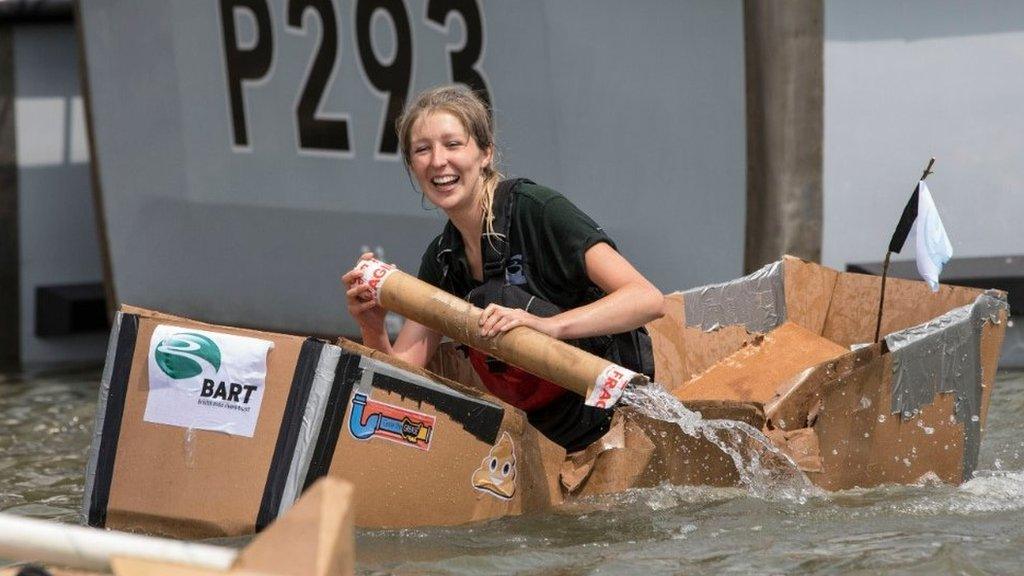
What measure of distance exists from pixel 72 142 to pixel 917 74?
547 centimetres

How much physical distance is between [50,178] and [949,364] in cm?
666

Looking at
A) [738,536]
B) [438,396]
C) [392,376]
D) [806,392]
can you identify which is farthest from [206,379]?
[806,392]

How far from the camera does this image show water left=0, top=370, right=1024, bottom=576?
3.40 meters

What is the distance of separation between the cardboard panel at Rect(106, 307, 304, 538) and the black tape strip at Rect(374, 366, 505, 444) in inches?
10.2

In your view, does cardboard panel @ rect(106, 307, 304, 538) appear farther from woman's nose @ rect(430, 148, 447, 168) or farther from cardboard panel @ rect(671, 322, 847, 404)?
cardboard panel @ rect(671, 322, 847, 404)

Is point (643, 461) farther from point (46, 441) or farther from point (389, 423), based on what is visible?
point (46, 441)

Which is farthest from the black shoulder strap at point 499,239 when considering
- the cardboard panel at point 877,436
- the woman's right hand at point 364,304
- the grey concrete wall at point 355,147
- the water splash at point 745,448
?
the grey concrete wall at point 355,147

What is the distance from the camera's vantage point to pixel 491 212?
3.83 m

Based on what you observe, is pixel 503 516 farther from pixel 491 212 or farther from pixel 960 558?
pixel 960 558

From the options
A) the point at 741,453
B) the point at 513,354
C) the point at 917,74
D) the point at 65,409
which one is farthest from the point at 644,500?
the point at 65,409

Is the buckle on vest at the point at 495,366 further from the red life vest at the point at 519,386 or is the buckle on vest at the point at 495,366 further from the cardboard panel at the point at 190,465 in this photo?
the cardboard panel at the point at 190,465

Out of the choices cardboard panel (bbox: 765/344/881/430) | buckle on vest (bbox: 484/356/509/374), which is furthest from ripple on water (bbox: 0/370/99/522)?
cardboard panel (bbox: 765/344/881/430)

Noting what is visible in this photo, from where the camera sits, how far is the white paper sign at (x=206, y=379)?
11.1 feet

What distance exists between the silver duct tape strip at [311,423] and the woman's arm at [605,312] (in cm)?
41
